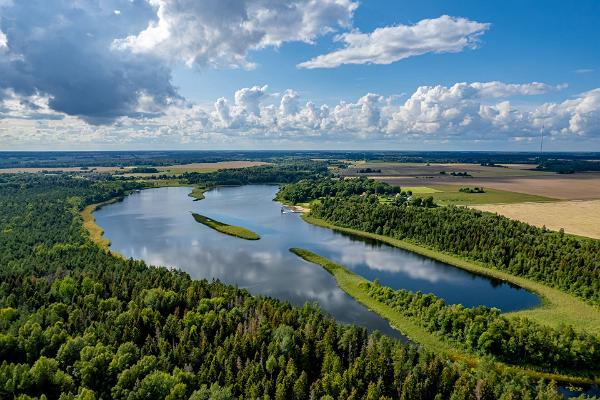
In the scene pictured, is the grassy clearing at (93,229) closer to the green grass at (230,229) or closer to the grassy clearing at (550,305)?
the green grass at (230,229)

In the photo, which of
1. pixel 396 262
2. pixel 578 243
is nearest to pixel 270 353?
pixel 396 262

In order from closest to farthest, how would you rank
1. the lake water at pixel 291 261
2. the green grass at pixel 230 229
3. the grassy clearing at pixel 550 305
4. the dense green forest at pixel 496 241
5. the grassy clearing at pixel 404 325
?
1. the grassy clearing at pixel 404 325
2. the grassy clearing at pixel 550 305
3. the lake water at pixel 291 261
4. the dense green forest at pixel 496 241
5. the green grass at pixel 230 229

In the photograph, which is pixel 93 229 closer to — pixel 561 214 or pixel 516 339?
pixel 516 339

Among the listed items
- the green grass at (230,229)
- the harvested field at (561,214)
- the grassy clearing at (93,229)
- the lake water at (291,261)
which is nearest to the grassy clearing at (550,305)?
the lake water at (291,261)

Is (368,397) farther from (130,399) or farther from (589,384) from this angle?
(589,384)

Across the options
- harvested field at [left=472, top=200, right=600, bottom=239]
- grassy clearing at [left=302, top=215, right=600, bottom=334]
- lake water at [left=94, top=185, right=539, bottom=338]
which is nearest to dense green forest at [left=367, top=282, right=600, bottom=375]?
grassy clearing at [left=302, top=215, right=600, bottom=334]

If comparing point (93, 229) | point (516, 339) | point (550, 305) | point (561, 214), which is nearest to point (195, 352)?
point (516, 339)

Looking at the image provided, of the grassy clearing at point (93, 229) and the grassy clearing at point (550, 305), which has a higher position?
the grassy clearing at point (93, 229)
